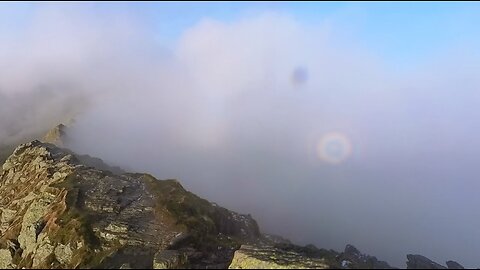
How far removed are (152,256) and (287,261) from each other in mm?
23066

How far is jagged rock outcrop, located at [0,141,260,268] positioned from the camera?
2936 inches

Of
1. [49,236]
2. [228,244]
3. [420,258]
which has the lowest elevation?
[49,236]

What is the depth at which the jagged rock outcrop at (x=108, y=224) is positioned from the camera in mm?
74562

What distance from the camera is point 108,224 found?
83.1 m

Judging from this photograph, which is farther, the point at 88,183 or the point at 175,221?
the point at 88,183

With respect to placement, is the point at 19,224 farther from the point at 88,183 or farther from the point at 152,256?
the point at 152,256

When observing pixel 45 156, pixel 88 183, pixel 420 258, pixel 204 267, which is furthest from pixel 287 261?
pixel 45 156

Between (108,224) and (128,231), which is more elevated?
(108,224)

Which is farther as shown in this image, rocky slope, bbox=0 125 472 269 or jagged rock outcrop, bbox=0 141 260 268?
jagged rock outcrop, bbox=0 141 260 268

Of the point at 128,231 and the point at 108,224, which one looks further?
the point at 108,224

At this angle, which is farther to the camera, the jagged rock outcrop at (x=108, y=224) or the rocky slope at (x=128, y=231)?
the jagged rock outcrop at (x=108, y=224)

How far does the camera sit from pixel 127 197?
96.0 m

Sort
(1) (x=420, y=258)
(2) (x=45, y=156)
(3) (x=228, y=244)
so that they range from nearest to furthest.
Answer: (3) (x=228, y=244)
(1) (x=420, y=258)
(2) (x=45, y=156)

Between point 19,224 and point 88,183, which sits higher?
point 88,183
